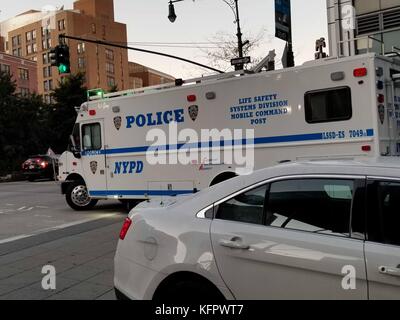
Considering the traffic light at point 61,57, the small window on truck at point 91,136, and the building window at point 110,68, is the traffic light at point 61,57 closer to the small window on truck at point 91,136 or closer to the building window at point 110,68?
the small window on truck at point 91,136

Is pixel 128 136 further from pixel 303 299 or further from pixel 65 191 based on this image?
pixel 303 299

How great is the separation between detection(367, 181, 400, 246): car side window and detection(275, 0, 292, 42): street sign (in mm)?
10064

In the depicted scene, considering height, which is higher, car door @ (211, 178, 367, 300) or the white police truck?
the white police truck

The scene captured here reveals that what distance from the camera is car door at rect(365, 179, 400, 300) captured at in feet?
9.32

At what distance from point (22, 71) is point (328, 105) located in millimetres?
89537

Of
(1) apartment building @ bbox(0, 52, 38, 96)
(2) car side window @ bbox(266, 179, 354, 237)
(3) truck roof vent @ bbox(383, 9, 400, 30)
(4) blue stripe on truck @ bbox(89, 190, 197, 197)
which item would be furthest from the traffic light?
(1) apartment building @ bbox(0, 52, 38, 96)

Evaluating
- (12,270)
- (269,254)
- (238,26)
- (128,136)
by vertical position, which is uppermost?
(238,26)

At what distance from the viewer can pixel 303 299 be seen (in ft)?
10.3

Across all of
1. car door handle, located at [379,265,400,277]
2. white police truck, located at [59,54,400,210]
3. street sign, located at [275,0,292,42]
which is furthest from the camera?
street sign, located at [275,0,292,42]

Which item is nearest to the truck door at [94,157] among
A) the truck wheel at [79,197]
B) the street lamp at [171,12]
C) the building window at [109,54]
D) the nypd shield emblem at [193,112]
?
the truck wheel at [79,197]

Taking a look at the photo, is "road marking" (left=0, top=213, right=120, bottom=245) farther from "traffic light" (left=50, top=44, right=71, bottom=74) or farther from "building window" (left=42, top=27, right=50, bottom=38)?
"building window" (left=42, top=27, right=50, bottom=38)

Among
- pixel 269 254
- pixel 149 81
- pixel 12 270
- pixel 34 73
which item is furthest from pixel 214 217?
pixel 149 81

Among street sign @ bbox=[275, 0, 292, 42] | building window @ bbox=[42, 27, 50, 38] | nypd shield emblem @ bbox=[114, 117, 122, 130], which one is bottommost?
nypd shield emblem @ bbox=[114, 117, 122, 130]
